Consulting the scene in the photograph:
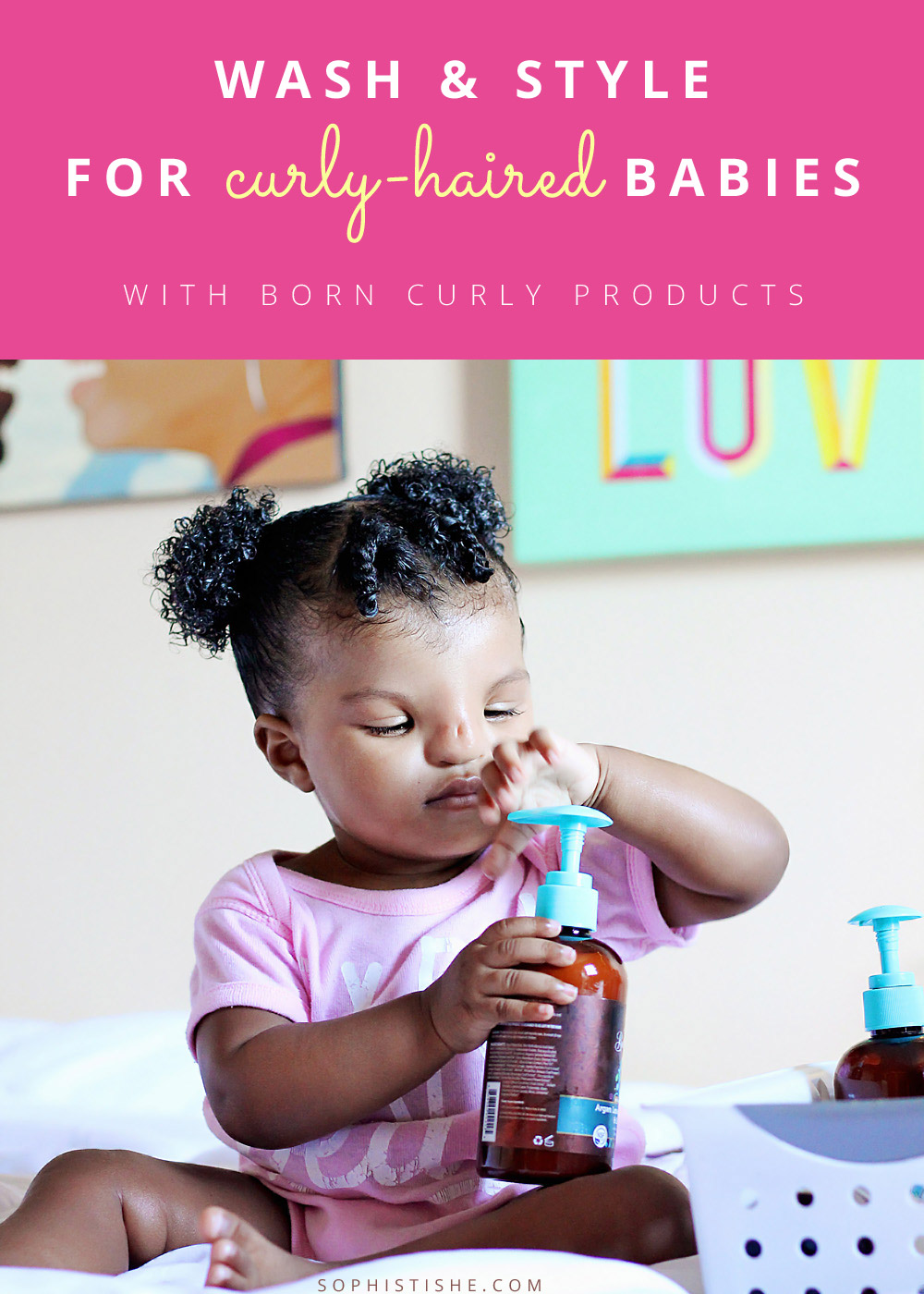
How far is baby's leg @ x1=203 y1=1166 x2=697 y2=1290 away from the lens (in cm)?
68

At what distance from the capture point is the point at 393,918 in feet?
3.06

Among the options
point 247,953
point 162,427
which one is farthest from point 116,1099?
point 162,427

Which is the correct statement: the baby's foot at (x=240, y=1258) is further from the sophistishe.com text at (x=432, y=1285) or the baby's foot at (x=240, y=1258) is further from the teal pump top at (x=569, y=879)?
the teal pump top at (x=569, y=879)

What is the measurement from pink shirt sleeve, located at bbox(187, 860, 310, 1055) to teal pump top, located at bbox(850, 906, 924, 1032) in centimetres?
38

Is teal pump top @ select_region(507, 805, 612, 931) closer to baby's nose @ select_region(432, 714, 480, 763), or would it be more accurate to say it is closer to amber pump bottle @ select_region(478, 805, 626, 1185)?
amber pump bottle @ select_region(478, 805, 626, 1185)

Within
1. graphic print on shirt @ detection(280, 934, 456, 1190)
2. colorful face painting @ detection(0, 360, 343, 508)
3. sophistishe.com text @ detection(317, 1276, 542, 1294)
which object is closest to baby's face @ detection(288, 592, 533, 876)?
graphic print on shirt @ detection(280, 934, 456, 1190)

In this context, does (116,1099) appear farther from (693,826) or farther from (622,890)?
(693,826)
